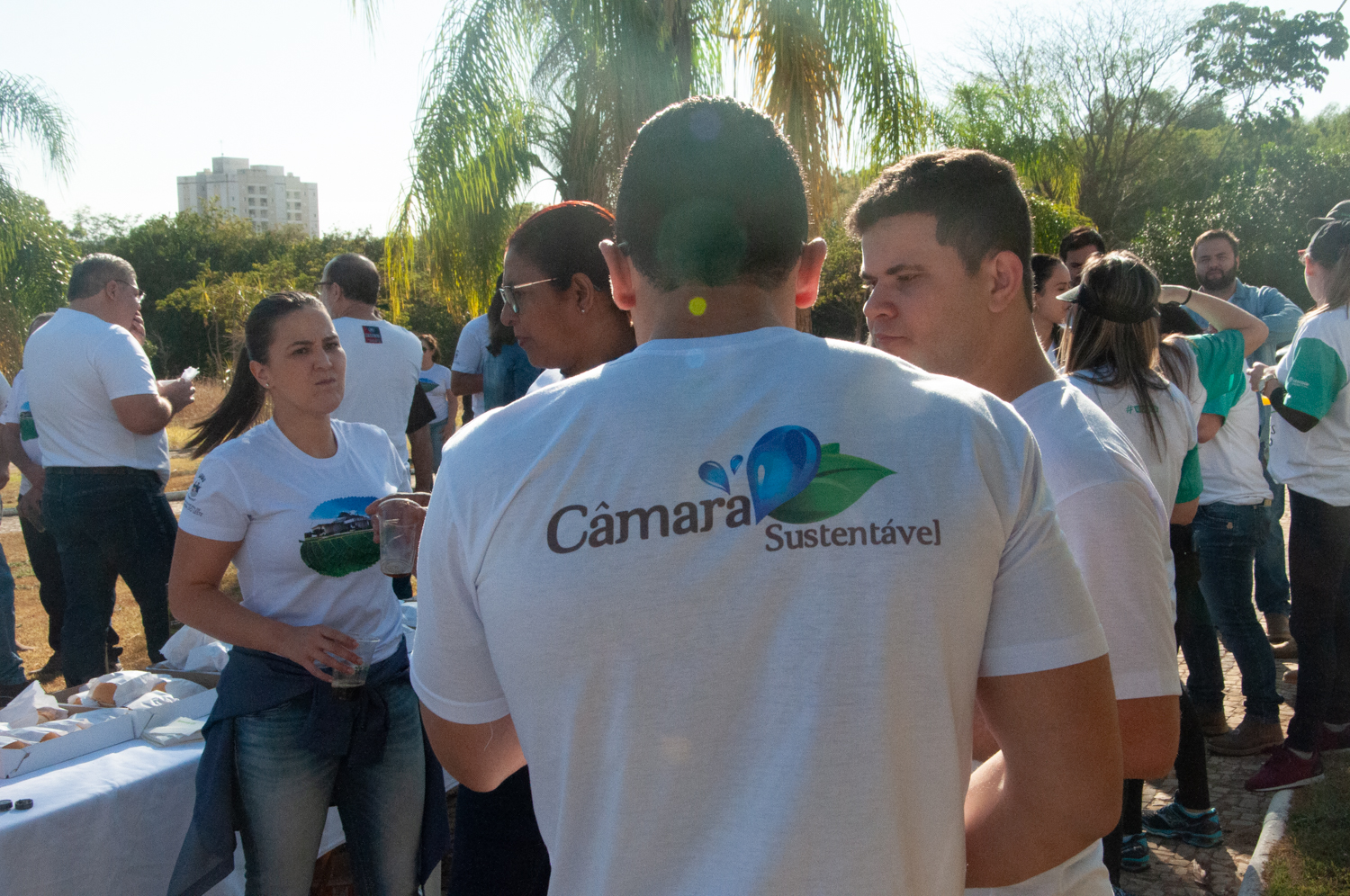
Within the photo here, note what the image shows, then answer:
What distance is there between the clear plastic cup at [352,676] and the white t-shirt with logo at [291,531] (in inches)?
3.2

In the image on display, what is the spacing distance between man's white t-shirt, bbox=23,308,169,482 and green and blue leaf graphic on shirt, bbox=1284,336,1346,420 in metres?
4.98

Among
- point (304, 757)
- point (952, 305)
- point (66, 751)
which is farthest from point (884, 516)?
point (66, 751)

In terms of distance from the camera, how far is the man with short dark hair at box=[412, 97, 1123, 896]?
3.39 feet

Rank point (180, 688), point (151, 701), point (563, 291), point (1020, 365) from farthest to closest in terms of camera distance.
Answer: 1. point (180, 688)
2. point (151, 701)
3. point (563, 291)
4. point (1020, 365)

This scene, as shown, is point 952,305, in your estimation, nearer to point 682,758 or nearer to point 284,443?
point 682,758

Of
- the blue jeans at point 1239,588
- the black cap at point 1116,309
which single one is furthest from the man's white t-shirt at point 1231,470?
the black cap at point 1116,309

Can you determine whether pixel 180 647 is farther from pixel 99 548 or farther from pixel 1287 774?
pixel 1287 774

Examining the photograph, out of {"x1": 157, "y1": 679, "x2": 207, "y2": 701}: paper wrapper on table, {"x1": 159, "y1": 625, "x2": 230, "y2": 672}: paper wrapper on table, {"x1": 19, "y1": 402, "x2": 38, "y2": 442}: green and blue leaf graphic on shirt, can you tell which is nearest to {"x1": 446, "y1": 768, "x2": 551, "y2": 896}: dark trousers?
{"x1": 157, "y1": 679, "x2": 207, "y2": 701}: paper wrapper on table

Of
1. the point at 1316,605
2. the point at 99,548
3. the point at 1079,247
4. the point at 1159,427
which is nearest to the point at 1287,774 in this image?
the point at 1316,605

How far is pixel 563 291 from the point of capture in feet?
7.72

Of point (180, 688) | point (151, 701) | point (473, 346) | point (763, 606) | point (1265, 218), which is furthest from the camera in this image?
point (1265, 218)

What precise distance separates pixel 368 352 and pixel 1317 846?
447cm

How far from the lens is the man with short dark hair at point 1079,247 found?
5.15 m

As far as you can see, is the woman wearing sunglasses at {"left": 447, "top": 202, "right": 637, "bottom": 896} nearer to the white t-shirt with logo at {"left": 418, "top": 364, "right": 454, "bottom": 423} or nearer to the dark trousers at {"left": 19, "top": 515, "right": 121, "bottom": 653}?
the dark trousers at {"left": 19, "top": 515, "right": 121, "bottom": 653}
